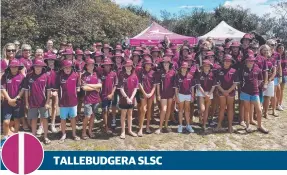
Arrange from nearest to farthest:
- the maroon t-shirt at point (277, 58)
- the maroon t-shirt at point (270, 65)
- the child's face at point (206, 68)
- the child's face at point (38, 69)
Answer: the child's face at point (38, 69) → the child's face at point (206, 68) → the maroon t-shirt at point (270, 65) → the maroon t-shirt at point (277, 58)

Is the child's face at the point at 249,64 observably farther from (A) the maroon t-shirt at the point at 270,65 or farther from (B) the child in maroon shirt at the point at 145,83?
(B) the child in maroon shirt at the point at 145,83

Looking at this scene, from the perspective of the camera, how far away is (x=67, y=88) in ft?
23.1

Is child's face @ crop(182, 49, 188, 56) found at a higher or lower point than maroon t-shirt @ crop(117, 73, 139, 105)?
higher

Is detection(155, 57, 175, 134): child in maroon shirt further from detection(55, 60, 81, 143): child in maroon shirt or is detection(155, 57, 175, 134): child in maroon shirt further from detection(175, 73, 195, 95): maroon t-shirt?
detection(55, 60, 81, 143): child in maroon shirt

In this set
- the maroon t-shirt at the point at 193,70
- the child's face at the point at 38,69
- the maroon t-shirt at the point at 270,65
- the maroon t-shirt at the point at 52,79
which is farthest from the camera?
the maroon t-shirt at the point at 270,65

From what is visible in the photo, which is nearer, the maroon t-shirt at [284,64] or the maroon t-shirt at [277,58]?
the maroon t-shirt at [277,58]

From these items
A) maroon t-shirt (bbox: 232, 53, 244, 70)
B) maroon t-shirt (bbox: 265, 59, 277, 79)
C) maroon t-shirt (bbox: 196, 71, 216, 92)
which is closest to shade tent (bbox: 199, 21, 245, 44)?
maroon t-shirt (bbox: 265, 59, 277, 79)

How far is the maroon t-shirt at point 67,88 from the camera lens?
23.1 ft

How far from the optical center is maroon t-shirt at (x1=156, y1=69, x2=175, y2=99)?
25.6 feet

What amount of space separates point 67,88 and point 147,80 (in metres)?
1.80

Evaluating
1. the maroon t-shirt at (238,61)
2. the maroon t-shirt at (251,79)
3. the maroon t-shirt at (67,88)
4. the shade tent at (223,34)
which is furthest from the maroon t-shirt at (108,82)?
the shade tent at (223,34)

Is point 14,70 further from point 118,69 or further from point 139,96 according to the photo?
point 139,96

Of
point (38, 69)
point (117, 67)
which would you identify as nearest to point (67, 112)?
point (38, 69)

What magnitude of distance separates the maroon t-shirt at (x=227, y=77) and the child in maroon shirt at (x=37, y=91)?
3797mm
